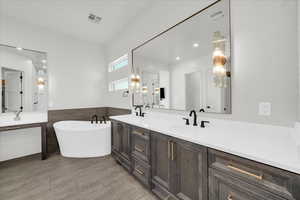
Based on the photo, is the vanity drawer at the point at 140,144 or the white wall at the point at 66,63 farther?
the white wall at the point at 66,63

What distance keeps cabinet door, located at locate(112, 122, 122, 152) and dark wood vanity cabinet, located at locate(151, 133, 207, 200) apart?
917mm

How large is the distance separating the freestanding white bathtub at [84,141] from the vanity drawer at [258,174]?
236cm

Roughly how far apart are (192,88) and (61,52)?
132 inches

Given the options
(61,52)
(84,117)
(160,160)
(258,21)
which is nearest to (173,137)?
(160,160)

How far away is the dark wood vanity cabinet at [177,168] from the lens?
1075 millimetres

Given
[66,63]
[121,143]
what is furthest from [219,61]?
[66,63]

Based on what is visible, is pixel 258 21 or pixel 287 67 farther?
pixel 258 21

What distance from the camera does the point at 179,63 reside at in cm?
194

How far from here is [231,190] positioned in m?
0.89

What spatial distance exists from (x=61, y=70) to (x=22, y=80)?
0.77 metres

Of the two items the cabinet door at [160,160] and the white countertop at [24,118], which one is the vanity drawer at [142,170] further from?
the white countertop at [24,118]

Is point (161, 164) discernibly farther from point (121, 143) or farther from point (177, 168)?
point (121, 143)

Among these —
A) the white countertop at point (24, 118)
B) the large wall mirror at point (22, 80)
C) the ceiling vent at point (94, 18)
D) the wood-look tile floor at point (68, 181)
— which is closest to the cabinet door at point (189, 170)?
the wood-look tile floor at point (68, 181)

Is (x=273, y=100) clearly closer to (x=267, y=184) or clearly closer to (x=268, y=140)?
(x=268, y=140)
